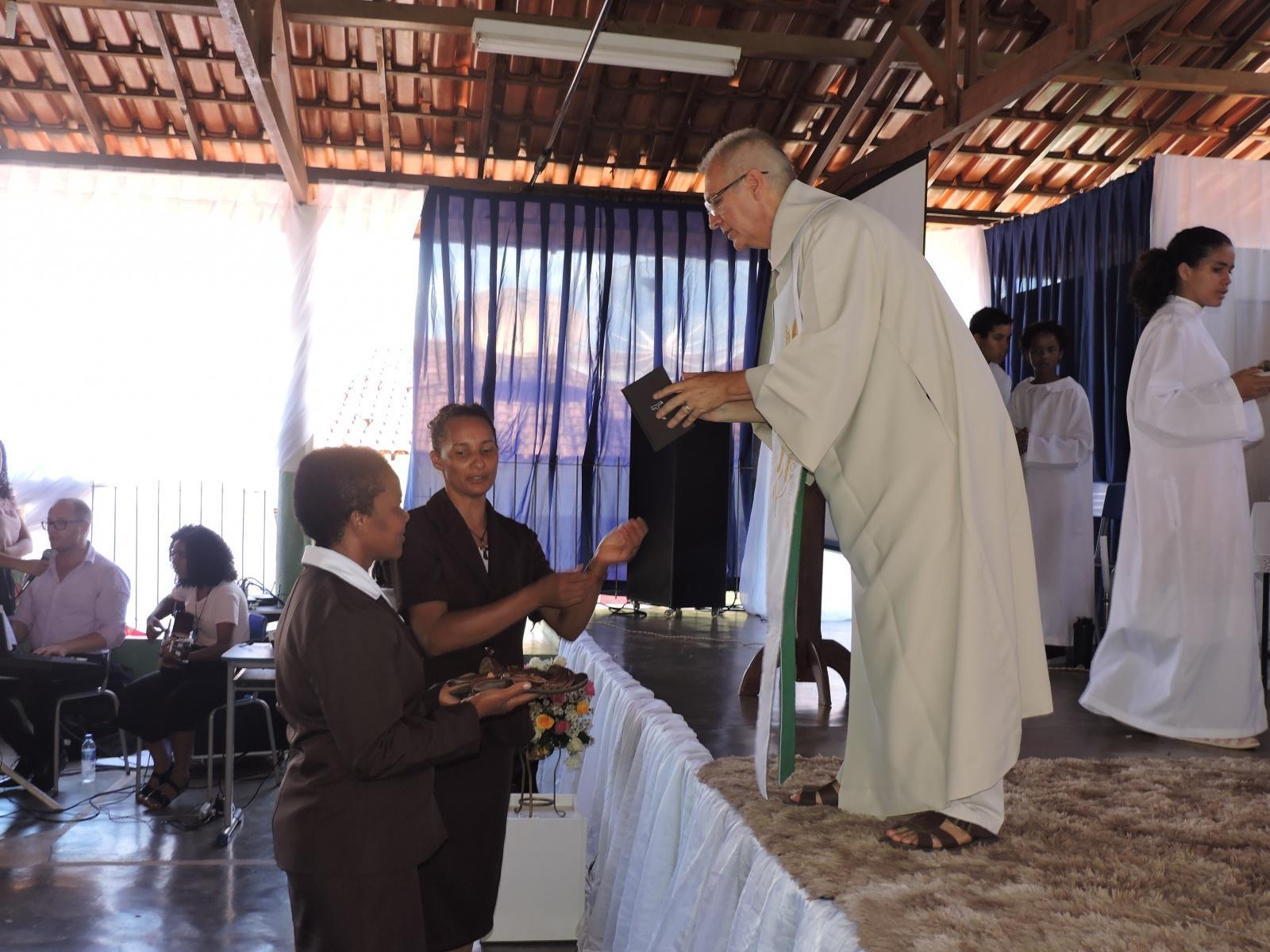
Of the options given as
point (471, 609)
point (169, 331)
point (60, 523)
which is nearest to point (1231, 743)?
point (471, 609)

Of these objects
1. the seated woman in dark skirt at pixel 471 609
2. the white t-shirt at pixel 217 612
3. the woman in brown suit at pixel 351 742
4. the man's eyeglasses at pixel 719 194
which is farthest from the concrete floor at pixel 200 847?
the man's eyeglasses at pixel 719 194

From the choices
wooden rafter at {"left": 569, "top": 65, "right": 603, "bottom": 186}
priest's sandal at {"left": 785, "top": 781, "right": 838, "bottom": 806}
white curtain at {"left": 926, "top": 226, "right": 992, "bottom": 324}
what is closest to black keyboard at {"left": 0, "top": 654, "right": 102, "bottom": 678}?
priest's sandal at {"left": 785, "top": 781, "right": 838, "bottom": 806}

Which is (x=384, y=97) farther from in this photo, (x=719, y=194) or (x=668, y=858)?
(x=668, y=858)

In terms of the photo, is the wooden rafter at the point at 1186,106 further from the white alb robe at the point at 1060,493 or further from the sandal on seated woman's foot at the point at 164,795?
the sandal on seated woman's foot at the point at 164,795

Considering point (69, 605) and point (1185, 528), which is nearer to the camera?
point (1185, 528)

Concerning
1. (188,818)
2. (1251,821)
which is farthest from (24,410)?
(1251,821)

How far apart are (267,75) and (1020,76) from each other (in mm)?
4382

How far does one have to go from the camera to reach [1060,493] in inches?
218

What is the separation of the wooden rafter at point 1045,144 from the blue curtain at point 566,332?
2155mm

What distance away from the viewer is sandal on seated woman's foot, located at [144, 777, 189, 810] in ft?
16.2

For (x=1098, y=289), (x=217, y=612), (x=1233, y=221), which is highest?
(x=1233, y=221)

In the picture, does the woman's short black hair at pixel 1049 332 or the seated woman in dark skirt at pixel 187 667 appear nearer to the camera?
the seated woman in dark skirt at pixel 187 667

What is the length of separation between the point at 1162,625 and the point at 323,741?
283 centimetres

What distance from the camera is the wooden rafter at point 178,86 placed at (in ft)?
24.1
